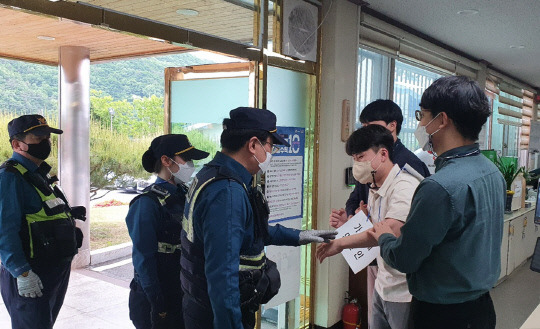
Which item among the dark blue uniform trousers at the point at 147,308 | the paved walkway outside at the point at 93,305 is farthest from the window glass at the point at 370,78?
the paved walkway outside at the point at 93,305

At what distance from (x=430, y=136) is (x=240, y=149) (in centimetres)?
68

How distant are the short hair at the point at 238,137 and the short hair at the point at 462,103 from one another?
613mm

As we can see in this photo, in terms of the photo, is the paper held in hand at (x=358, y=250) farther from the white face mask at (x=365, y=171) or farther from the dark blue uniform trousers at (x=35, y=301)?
the dark blue uniform trousers at (x=35, y=301)

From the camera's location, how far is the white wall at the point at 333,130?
3.46 meters

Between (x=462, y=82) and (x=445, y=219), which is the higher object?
(x=462, y=82)

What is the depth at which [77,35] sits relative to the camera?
14.3ft

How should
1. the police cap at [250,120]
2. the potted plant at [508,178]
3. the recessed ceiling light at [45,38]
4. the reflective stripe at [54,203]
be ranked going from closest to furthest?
the police cap at [250,120], the reflective stripe at [54,203], the recessed ceiling light at [45,38], the potted plant at [508,178]

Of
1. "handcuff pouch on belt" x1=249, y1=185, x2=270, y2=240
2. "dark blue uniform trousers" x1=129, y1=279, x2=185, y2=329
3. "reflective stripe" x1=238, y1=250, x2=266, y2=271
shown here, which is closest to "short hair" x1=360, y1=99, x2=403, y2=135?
"handcuff pouch on belt" x1=249, y1=185, x2=270, y2=240

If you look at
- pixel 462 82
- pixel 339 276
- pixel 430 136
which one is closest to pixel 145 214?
pixel 430 136

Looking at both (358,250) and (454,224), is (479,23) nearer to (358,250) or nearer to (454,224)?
(358,250)

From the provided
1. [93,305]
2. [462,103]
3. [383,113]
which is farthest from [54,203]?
[93,305]

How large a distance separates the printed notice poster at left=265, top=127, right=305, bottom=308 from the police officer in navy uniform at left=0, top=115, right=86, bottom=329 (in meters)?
1.28

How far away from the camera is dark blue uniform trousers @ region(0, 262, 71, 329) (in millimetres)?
2324

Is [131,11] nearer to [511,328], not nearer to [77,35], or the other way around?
[77,35]
